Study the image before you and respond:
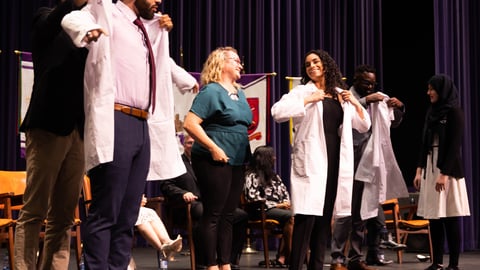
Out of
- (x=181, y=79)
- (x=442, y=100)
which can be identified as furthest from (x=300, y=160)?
(x=442, y=100)

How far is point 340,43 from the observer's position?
834 cm

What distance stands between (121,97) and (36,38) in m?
0.57

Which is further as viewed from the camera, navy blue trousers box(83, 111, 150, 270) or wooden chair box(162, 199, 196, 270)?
wooden chair box(162, 199, 196, 270)

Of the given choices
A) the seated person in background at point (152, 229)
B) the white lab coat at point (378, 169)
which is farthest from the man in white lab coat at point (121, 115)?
the white lab coat at point (378, 169)

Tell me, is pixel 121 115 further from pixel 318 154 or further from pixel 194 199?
pixel 194 199

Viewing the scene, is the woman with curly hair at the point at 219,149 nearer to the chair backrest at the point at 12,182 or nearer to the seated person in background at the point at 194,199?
the seated person in background at the point at 194,199

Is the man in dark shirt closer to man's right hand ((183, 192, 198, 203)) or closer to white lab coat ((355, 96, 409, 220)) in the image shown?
man's right hand ((183, 192, 198, 203))

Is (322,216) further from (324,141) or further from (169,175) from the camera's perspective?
(169,175)

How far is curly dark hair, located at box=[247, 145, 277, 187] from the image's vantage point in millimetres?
6012

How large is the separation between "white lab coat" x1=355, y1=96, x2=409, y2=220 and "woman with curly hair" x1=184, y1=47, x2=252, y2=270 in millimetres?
1588

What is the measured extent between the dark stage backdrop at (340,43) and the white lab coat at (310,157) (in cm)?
367

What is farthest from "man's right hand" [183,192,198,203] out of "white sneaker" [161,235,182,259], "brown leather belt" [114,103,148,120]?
"brown leather belt" [114,103,148,120]

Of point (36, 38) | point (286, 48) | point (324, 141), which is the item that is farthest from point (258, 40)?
point (36, 38)

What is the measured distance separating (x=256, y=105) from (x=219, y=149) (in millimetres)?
3245
